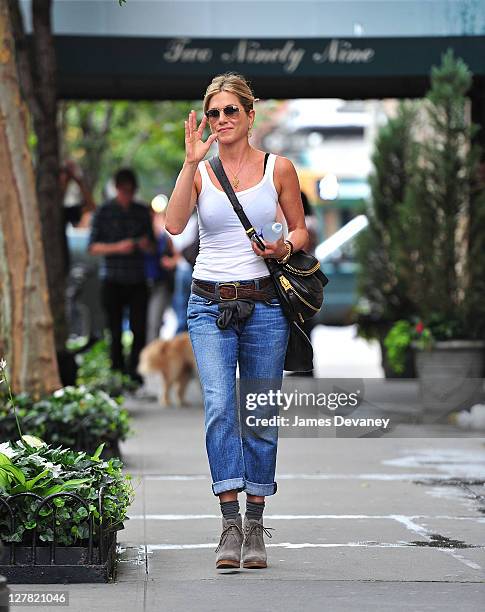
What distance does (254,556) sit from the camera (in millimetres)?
5848

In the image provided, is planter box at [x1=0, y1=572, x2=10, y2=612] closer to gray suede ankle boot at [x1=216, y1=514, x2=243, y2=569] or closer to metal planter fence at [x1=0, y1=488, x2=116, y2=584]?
metal planter fence at [x1=0, y1=488, x2=116, y2=584]

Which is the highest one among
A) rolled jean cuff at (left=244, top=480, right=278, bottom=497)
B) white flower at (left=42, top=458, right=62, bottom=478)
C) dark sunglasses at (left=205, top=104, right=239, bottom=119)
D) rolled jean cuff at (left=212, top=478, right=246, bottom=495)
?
dark sunglasses at (left=205, top=104, right=239, bottom=119)

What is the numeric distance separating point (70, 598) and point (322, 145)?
8049 centimetres

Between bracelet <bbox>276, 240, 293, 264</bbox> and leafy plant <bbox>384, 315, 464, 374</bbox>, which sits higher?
bracelet <bbox>276, 240, 293, 264</bbox>

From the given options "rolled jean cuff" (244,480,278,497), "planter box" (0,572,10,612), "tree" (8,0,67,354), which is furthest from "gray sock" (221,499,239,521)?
"tree" (8,0,67,354)

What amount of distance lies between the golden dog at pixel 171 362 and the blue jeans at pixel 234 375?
7272mm

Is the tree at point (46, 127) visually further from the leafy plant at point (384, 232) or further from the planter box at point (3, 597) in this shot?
the planter box at point (3, 597)

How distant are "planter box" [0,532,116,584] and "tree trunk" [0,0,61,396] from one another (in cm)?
383

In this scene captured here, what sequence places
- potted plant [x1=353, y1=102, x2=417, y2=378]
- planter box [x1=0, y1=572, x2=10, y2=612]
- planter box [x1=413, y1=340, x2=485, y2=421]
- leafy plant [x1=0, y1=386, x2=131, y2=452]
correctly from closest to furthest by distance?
1. planter box [x1=0, y1=572, x2=10, y2=612]
2. leafy plant [x1=0, y1=386, x2=131, y2=452]
3. planter box [x1=413, y1=340, x2=485, y2=421]
4. potted plant [x1=353, y1=102, x2=417, y2=378]

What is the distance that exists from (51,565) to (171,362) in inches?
309

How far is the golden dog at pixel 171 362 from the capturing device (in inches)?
524

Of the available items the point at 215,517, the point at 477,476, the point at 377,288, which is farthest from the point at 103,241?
the point at 215,517

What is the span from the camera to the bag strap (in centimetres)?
582

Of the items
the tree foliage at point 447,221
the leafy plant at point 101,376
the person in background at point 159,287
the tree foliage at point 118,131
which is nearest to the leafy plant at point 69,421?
the leafy plant at point 101,376
